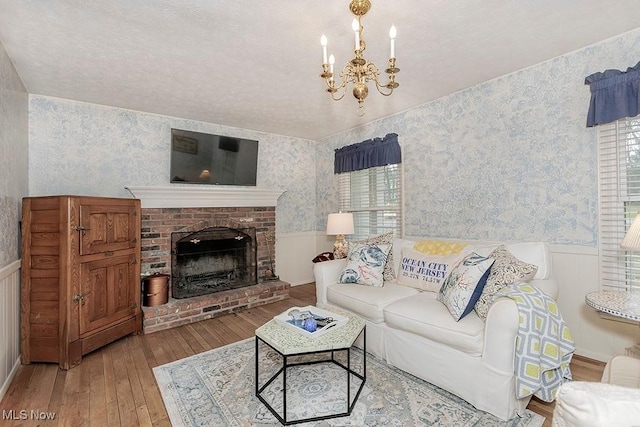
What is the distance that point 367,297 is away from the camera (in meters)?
2.56

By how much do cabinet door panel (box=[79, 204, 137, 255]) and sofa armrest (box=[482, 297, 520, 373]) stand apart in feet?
10.1

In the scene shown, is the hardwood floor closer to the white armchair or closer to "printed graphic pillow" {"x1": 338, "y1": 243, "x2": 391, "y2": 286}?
"printed graphic pillow" {"x1": 338, "y1": 243, "x2": 391, "y2": 286}

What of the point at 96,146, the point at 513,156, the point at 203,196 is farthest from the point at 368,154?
the point at 96,146

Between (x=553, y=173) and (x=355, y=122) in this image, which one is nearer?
(x=553, y=173)

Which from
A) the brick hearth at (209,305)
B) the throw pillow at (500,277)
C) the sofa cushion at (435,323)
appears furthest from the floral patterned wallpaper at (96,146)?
the throw pillow at (500,277)

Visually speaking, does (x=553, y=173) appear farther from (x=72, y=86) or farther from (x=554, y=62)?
(x=72, y=86)

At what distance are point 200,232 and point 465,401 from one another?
129 inches

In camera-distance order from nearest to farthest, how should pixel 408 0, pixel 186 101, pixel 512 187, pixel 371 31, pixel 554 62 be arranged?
pixel 408 0 < pixel 371 31 < pixel 554 62 < pixel 512 187 < pixel 186 101

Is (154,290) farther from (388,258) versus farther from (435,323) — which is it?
(435,323)

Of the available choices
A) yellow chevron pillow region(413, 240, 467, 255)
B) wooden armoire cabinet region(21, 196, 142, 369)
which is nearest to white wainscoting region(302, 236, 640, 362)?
yellow chevron pillow region(413, 240, 467, 255)

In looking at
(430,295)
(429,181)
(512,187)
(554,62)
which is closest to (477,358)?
(430,295)

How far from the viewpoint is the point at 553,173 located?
2.56m

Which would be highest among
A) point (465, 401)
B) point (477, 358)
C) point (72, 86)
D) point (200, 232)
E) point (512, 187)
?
point (72, 86)

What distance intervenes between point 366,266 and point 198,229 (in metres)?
2.21
